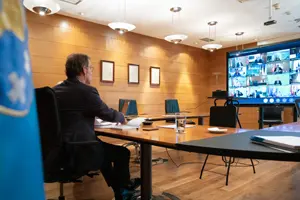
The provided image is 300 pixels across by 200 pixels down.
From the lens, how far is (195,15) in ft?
15.8

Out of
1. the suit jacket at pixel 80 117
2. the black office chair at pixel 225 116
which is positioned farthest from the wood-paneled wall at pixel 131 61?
the black office chair at pixel 225 116

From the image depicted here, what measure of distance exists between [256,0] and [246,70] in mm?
1704

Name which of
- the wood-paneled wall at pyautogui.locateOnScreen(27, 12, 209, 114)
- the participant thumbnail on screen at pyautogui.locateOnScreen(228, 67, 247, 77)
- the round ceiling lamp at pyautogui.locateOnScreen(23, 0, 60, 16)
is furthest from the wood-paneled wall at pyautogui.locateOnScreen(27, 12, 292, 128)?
the participant thumbnail on screen at pyautogui.locateOnScreen(228, 67, 247, 77)

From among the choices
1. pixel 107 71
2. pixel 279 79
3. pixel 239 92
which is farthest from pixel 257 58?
pixel 107 71

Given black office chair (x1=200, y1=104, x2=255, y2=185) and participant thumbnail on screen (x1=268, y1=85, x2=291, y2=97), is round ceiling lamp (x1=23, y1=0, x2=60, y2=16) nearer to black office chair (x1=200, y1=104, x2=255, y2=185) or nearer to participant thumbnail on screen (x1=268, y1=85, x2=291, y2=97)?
black office chair (x1=200, y1=104, x2=255, y2=185)

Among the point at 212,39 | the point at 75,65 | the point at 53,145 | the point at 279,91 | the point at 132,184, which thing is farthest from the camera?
the point at 212,39

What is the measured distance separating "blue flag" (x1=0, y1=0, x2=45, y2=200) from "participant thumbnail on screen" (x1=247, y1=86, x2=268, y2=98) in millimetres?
3204

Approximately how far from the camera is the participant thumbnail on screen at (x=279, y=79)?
9.64ft

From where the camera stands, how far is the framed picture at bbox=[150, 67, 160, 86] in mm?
6336

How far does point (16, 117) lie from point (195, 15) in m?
Result: 4.92

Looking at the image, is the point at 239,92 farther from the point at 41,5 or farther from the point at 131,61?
the point at 131,61

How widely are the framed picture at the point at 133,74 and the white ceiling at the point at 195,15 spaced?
0.89 metres

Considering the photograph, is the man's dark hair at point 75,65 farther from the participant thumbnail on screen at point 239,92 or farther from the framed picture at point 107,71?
the framed picture at point 107,71

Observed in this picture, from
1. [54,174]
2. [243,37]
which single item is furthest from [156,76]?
[54,174]
